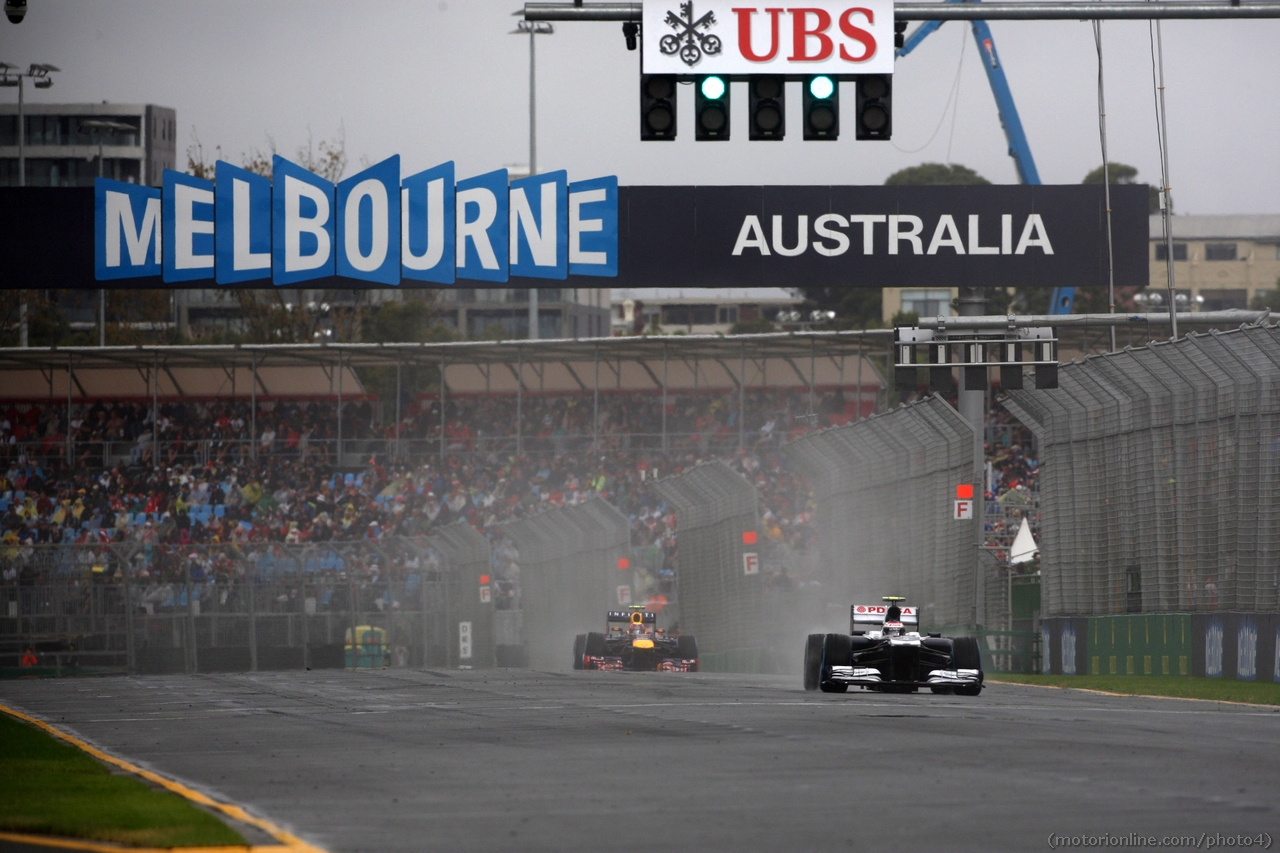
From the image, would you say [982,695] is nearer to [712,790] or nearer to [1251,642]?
[1251,642]

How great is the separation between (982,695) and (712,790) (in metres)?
9.12

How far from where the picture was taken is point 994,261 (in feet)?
92.9

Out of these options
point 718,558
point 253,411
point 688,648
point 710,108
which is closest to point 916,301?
point 253,411

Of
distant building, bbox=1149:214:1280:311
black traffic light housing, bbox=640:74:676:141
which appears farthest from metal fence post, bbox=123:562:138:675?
distant building, bbox=1149:214:1280:311

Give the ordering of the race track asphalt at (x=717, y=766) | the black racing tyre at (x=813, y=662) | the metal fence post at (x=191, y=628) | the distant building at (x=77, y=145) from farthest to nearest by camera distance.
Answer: the distant building at (x=77, y=145) → the metal fence post at (x=191, y=628) → the black racing tyre at (x=813, y=662) → the race track asphalt at (x=717, y=766)

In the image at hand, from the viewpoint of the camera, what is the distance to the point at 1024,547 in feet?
91.0

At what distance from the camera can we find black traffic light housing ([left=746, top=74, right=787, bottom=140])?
12992 millimetres

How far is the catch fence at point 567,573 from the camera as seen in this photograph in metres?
32.0

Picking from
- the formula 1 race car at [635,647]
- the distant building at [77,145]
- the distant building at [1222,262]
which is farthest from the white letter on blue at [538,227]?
the distant building at [77,145]

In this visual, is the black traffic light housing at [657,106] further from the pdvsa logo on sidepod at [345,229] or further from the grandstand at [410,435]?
the grandstand at [410,435]

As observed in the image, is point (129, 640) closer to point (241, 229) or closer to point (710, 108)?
point (241, 229)

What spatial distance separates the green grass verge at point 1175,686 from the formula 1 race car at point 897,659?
209cm

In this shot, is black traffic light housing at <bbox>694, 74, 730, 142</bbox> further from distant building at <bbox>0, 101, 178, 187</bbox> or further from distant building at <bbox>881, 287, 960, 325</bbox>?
distant building at <bbox>0, 101, 178, 187</bbox>

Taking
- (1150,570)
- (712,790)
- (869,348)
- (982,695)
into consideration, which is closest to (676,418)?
(869,348)
